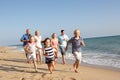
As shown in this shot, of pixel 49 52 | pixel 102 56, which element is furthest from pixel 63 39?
pixel 102 56

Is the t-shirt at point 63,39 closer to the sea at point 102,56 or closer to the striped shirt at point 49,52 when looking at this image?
the sea at point 102,56

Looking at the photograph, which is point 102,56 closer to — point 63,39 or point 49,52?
point 63,39

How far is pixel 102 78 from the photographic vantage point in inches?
342

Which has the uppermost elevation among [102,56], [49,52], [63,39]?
[63,39]

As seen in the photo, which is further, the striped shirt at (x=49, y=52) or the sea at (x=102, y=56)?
the sea at (x=102, y=56)

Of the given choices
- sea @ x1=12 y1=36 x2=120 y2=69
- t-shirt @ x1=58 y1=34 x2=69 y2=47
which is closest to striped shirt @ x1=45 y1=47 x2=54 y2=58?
t-shirt @ x1=58 y1=34 x2=69 y2=47

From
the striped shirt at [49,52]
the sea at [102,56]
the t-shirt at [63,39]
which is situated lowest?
the sea at [102,56]

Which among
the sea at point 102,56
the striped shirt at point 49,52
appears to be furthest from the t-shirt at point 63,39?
the striped shirt at point 49,52

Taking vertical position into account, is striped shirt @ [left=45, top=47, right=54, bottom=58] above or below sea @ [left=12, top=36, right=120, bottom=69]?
above

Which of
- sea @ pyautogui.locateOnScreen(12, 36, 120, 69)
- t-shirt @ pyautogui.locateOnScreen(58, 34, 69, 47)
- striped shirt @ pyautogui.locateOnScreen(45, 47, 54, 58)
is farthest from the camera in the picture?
sea @ pyautogui.locateOnScreen(12, 36, 120, 69)

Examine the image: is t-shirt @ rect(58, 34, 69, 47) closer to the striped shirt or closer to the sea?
the sea

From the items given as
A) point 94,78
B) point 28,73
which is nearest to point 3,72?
point 28,73

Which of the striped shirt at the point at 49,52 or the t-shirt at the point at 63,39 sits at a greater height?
the t-shirt at the point at 63,39

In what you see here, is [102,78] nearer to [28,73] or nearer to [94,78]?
[94,78]
